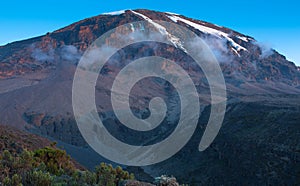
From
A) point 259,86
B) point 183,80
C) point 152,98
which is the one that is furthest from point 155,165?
point 259,86

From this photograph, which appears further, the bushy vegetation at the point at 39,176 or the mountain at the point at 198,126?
the mountain at the point at 198,126

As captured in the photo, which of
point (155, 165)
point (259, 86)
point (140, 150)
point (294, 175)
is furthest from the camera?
point (259, 86)

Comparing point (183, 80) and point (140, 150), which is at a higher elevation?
point (183, 80)

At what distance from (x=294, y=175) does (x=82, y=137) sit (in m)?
82.2

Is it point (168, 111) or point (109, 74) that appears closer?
point (168, 111)

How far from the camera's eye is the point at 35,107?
12962 cm

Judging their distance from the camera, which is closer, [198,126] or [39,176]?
[39,176]

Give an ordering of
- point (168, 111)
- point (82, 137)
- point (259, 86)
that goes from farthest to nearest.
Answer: point (259, 86) → point (168, 111) → point (82, 137)

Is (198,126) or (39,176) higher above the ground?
(39,176)

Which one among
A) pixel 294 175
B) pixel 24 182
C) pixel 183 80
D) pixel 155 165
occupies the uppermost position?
pixel 183 80

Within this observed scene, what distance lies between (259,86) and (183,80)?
46419 mm

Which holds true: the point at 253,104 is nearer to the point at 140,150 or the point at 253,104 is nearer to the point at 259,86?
the point at 140,150

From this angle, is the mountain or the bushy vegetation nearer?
the bushy vegetation

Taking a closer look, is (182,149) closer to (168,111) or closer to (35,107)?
(168,111)
